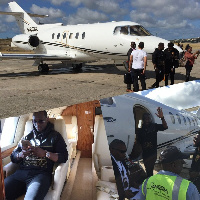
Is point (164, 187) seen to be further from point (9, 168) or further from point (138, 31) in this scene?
point (138, 31)

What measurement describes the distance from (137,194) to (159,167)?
9.1 inches

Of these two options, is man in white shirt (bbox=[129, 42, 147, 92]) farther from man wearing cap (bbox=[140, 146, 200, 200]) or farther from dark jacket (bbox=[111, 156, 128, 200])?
dark jacket (bbox=[111, 156, 128, 200])

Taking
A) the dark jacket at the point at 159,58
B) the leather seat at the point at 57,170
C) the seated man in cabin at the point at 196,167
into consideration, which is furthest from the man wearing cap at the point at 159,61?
the leather seat at the point at 57,170

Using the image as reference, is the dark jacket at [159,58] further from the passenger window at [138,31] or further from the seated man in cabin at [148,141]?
the seated man in cabin at [148,141]

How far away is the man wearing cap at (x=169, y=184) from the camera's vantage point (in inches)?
63.5

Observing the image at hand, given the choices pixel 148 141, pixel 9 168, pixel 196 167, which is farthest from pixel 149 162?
pixel 9 168

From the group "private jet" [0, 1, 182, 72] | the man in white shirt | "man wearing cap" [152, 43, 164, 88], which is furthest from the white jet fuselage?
the man in white shirt

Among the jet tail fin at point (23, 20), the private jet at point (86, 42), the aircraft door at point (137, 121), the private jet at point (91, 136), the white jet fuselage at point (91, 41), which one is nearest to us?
the private jet at point (91, 136)

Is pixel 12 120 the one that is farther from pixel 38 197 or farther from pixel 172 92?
pixel 172 92

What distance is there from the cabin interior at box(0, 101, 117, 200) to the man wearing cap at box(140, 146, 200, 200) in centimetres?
30

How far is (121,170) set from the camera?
5.10 ft

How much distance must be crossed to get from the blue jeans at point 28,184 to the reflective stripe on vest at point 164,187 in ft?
2.16

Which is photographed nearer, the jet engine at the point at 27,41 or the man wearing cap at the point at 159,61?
the man wearing cap at the point at 159,61

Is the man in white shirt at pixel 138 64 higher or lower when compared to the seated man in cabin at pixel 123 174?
higher
